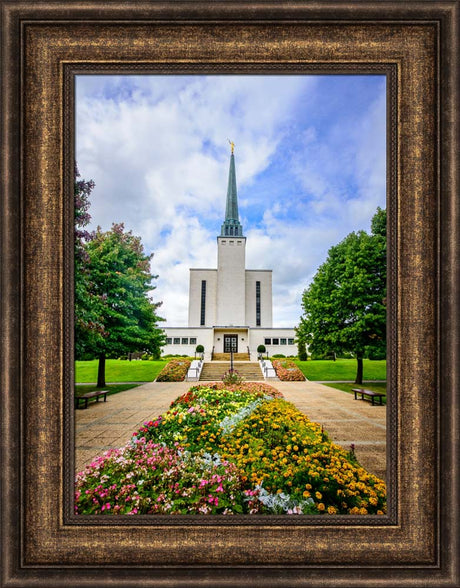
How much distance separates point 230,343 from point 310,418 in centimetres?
2451

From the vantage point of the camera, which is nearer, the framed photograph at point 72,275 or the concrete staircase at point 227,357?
the framed photograph at point 72,275

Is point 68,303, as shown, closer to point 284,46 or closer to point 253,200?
point 253,200

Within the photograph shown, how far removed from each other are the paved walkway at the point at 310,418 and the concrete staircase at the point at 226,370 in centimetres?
767

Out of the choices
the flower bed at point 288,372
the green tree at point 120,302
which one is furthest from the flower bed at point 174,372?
the green tree at point 120,302

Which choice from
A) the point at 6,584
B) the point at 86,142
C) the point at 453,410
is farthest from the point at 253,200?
the point at 6,584

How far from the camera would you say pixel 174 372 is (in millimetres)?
18422

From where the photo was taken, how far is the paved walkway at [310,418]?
2.75 meters

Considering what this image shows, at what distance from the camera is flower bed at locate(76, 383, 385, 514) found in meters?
2.46

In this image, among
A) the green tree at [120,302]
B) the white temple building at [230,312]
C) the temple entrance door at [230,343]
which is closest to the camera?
the green tree at [120,302]

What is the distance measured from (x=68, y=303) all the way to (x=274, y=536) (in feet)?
8.56

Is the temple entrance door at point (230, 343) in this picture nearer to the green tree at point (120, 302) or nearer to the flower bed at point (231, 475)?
the green tree at point (120, 302)

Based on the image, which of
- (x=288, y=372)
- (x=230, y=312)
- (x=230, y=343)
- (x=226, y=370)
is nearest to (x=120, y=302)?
(x=288, y=372)

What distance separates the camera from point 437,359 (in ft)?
7.48

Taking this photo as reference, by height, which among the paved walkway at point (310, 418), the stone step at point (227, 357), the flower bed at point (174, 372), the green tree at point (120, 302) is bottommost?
the stone step at point (227, 357)
